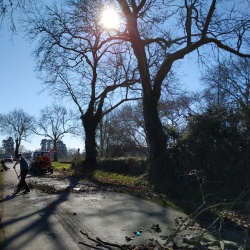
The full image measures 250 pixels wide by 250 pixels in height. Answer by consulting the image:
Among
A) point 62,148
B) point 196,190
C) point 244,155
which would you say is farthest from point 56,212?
point 62,148

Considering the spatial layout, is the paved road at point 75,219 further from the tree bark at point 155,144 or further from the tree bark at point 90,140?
the tree bark at point 90,140

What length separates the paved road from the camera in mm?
7238

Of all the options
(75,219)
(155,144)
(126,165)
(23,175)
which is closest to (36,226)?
(75,219)

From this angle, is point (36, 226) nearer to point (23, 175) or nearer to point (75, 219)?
point (75, 219)

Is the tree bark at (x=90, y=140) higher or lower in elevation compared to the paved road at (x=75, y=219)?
higher

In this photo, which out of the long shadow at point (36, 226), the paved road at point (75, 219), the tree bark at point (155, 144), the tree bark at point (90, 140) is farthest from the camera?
the tree bark at point (90, 140)

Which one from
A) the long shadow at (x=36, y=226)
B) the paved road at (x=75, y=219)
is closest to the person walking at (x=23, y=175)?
the paved road at (x=75, y=219)

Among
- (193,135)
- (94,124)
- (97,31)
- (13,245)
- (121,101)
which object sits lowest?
(13,245)

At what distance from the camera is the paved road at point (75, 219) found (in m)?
7.24

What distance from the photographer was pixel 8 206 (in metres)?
11.7

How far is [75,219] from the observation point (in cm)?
927

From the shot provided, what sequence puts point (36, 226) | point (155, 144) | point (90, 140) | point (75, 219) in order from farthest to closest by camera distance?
point (90, 140), point (155, 144), point (75, 219), point (36, 226)

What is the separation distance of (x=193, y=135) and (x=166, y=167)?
2.37 meters

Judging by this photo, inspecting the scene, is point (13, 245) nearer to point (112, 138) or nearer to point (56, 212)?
point (56, 212)
